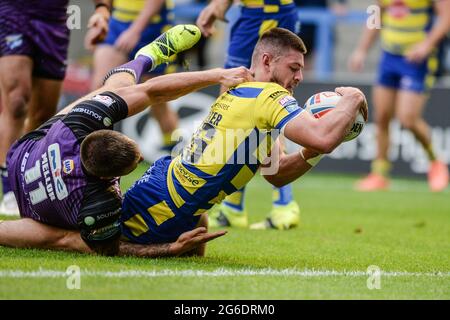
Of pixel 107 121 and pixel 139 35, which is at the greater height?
pixel 107 121

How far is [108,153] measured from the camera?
5105 mm

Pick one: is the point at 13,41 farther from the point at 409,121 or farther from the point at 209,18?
the point at 409,121

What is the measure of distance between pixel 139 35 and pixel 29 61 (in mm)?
1519

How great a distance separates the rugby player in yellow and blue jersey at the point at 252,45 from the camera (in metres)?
7.63

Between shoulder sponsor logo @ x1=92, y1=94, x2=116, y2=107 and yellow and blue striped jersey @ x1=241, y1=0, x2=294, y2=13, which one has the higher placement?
yellow and blue striped jersey @ x1=241, y1=0, x2=294, y2=13

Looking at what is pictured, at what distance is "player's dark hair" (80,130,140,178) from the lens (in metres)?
5.12

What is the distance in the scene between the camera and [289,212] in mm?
7793

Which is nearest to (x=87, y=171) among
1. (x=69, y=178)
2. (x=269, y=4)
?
(x=69, y=178)

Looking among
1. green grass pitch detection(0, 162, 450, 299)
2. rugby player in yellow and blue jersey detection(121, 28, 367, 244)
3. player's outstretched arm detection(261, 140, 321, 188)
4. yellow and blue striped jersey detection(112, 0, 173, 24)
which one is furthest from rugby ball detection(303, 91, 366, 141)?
yellow and blue striped jersey detection(112, 0, 173, 24)

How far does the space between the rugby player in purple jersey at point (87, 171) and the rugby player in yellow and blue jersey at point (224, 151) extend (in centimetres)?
13

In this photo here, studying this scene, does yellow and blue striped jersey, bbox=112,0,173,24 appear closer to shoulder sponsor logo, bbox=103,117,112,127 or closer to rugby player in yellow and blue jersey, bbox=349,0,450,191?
rugby player in yellow and blue jersey, bbox=349,0,450,191

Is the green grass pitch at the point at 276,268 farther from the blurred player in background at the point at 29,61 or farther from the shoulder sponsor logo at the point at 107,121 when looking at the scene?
the blurred player in background at the point at 29,61

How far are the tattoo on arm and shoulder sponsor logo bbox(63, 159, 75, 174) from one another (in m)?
0.58

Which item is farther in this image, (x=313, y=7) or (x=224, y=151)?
(x=313, y=7)
